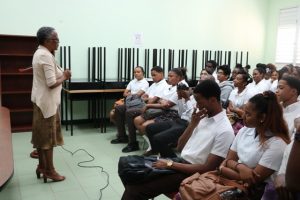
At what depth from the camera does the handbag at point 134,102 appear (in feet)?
14.7

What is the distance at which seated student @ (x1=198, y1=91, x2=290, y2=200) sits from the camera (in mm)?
1667

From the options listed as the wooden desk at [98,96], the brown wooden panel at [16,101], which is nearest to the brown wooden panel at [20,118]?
the brown wooden panel at [16,101]

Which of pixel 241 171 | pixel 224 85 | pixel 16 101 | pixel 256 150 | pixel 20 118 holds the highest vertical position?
pixel 224 85

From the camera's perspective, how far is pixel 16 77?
204 inches

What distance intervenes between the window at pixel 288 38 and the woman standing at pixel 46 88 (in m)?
5.31

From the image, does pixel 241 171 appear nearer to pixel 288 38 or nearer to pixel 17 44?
pixel 17 44

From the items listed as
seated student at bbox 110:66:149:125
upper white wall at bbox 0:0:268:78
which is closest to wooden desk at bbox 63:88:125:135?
seated student at bbox 110:66:149:125

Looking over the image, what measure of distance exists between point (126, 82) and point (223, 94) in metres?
1.78

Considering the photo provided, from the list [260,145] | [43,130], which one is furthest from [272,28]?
[260,145]

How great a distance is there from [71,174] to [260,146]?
2207mm

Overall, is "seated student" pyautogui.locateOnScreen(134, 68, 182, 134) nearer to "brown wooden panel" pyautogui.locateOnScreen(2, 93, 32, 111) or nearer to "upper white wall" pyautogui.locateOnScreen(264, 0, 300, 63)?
"brown wooden panel" pyautogui.locateOnScreen(2, 93, 32, 111)

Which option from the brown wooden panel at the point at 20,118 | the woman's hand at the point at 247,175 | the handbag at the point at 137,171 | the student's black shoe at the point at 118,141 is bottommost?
the student's black shoe at the point at 118,141

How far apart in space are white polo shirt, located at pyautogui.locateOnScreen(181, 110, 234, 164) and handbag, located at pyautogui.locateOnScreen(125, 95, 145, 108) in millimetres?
2351

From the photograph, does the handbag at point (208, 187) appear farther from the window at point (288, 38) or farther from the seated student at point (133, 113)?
the window at point (288, 38)
